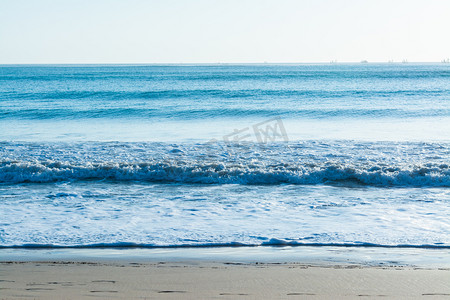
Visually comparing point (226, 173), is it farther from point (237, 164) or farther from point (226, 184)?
point (237, 164)

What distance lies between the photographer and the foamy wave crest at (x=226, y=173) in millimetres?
9547

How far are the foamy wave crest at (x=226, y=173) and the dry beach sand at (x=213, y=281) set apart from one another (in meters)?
5.01

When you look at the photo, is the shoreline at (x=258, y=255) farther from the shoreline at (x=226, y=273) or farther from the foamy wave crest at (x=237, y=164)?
the foamy wave crest at (x=237, y=164)

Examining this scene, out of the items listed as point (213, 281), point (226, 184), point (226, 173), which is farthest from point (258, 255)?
point (226, 173)

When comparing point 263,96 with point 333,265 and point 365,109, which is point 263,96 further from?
point 333,265

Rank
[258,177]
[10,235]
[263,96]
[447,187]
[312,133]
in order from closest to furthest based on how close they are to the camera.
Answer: [10,235] → [447,187] → [258,177] → [312,133] → [263,96]

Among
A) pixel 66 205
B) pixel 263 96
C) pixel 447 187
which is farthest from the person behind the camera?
pixel 263 96

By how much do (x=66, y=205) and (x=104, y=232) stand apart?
182cm

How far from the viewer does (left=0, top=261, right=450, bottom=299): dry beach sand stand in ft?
13.0

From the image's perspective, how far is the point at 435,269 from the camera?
4582 mm

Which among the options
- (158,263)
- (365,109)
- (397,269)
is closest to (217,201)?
(158,263)

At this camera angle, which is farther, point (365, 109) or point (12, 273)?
point (365, 109)

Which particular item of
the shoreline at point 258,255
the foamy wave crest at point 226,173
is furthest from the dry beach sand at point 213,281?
the foamy wave crest at point 226,173

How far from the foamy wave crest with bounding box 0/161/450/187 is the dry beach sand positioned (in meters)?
5.01
